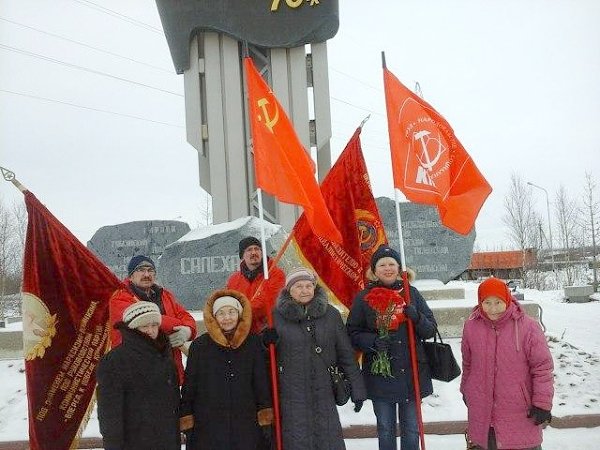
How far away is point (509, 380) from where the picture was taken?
301 centimetres

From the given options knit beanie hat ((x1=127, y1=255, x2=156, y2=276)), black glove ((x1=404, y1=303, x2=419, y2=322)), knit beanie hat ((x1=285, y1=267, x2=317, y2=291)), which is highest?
knit beanie hat ((x1=127, y1=255, x2=156, y2=276))

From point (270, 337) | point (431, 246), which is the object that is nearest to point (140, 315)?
point (270, 337)

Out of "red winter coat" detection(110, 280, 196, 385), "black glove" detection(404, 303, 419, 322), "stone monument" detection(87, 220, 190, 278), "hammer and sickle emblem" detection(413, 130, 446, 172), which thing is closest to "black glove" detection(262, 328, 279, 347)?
"red winter coat" detection(110, 280, 196, 385)

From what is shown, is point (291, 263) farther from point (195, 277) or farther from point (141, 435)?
point (195, 277)

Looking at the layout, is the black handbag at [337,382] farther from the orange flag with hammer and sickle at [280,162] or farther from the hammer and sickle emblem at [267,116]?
the hammer and sickle emblem at [267,116]

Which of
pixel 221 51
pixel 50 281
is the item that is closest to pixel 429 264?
pixel 221 51

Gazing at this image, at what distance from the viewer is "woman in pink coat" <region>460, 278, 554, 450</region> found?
117 inches

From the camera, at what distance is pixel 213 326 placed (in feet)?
9.65

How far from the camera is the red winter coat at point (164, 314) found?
3389 mm

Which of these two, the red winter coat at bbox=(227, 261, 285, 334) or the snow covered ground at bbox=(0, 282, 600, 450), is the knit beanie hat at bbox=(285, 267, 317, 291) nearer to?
the red winter coat at bbox=(227, 261, 285, 334)

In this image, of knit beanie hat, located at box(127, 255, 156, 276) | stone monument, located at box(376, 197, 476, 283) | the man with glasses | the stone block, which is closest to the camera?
the man with glasses

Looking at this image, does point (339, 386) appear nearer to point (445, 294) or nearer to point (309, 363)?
point (309, 363)

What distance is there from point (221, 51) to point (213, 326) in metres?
10.8

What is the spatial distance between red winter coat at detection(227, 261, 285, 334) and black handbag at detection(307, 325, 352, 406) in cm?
69
